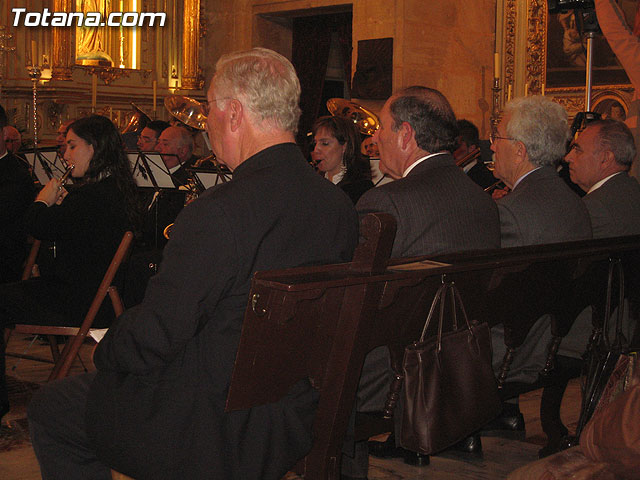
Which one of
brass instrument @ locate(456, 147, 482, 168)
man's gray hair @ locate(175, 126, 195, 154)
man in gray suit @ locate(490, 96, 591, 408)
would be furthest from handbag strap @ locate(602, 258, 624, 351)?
man's gray hair @ locate(175, 126, 195, 154)

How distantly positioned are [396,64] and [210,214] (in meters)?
7.54

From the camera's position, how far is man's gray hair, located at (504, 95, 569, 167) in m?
3.24

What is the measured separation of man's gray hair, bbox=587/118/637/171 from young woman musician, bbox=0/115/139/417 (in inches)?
80.6

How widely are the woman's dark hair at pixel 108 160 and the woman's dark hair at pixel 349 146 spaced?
161 cm

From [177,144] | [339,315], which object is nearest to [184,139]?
[177,144]

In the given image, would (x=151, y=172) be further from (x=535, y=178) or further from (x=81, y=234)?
(x=535, y=178)

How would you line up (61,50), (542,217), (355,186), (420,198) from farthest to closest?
(61,50) < (355,186) < (542,217) < (420,198)

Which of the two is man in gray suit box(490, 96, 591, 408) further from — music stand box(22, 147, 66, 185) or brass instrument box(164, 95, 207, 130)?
brass instrument box(164, 95, 207, 130)

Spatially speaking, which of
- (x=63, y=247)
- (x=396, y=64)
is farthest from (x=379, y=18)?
(x=63, y=247)

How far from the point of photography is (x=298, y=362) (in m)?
1.86

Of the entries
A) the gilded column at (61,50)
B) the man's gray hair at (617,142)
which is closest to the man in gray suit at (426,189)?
the man's gray hair at (617,142)

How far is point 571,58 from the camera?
27.7ft

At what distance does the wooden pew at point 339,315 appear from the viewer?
1690 mm

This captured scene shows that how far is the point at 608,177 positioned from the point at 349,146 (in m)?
1.69
